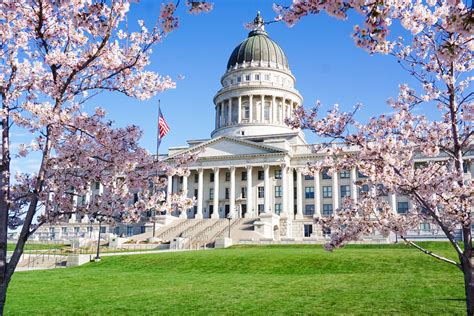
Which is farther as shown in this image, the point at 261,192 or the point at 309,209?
the point at 261,192

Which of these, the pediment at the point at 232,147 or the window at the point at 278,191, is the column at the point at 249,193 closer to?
the pediment at the point at 232,147

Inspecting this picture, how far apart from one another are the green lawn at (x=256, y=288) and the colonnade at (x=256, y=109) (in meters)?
70.0

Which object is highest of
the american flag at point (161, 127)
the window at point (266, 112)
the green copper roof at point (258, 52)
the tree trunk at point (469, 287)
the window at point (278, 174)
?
the green copper roof at point (258, 52)

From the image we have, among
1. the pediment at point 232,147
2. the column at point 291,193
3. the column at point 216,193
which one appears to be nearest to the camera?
the column at point 291,193

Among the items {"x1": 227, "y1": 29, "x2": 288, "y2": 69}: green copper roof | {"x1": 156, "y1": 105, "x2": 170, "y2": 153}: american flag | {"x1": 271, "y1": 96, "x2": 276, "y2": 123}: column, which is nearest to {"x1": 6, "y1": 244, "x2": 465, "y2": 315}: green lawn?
{"x1": 156, "y1": 105, "x2": 170, "y2": 153}: american flag

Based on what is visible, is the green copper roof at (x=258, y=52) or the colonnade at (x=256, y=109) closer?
the colonnade at (x=256, y=109)

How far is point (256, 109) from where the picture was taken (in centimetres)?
10644

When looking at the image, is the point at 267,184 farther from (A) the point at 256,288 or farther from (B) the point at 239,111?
(A) the point at 256,288

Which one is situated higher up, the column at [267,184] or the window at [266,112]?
the window at [266,112]

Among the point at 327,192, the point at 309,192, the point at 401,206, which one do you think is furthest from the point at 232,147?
the point at 401,206

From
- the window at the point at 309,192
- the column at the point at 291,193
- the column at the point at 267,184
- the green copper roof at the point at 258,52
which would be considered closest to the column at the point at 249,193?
the column at the point at 267,184

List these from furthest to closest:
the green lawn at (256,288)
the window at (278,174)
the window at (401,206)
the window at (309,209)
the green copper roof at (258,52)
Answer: the green copper roof at (258,52) < the window at (278,174) < the window at (309,209) < the window at (401,206) < the green lawn at (256,288)

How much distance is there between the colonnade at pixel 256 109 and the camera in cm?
10519

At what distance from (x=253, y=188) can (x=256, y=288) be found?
6457 centimetres
